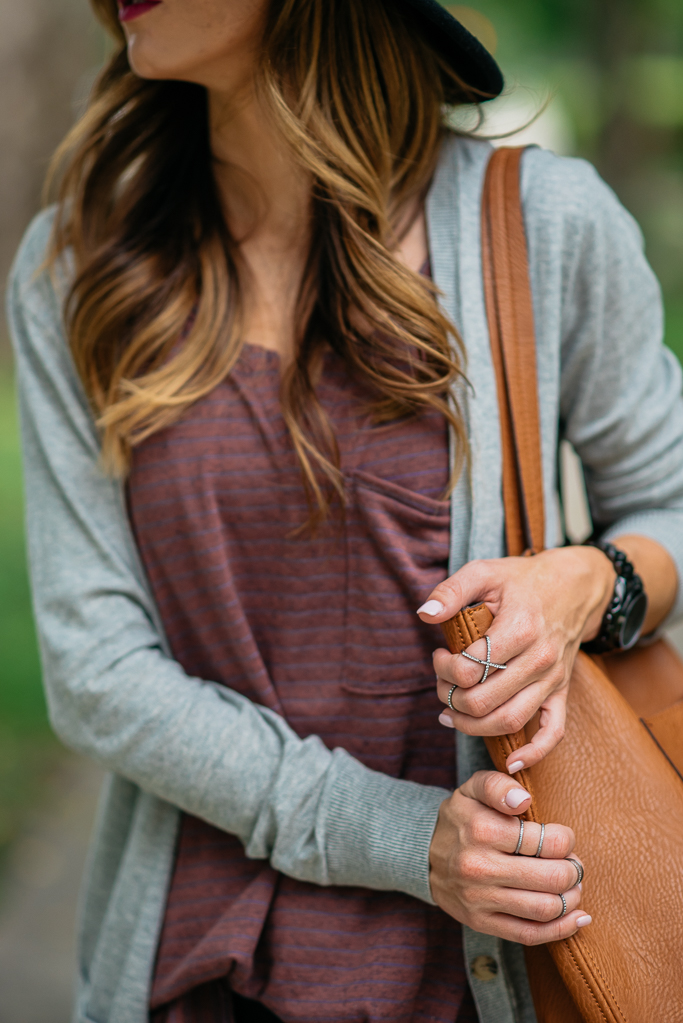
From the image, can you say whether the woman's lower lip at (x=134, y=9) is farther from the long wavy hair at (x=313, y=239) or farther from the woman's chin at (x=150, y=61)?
the long wavy hair at (x=313, y=239)

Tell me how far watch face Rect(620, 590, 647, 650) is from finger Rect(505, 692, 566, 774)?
0.76ft

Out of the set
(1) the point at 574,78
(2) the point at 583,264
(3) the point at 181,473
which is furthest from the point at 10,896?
(1) the point at 574,78

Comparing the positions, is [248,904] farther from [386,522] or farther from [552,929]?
[386,522]

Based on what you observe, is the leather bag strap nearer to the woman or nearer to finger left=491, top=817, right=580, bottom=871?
A: the woman

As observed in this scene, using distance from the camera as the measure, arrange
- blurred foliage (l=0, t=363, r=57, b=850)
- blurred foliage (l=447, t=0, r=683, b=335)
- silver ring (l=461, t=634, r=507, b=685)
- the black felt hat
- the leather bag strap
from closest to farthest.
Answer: silver ring (l=461, t=634, r=507, b=685) < the black felt hat < the leather bag strap < blurred foliage (l=0, t=363, r=57, b=850) < blurred foliage (l=447, t=0, r=683, b=335)

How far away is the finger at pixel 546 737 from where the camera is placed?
1071mm

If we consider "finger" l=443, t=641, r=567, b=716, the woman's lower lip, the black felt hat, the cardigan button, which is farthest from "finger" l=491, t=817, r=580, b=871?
the woman's lower lip

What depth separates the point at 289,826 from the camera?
1.28m

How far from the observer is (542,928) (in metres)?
1.06

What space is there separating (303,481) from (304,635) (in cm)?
25

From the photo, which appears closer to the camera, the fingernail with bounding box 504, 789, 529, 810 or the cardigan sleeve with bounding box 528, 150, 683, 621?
the fingernail with bounding box 504, 789, 529, 810

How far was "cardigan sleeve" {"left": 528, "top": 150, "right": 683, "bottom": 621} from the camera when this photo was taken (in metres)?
1.33

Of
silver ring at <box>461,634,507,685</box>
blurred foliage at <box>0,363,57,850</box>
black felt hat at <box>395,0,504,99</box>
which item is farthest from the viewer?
blurred foliage at <box>0,363,57,850</box>

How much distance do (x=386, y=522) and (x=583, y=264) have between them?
0.51 meters
